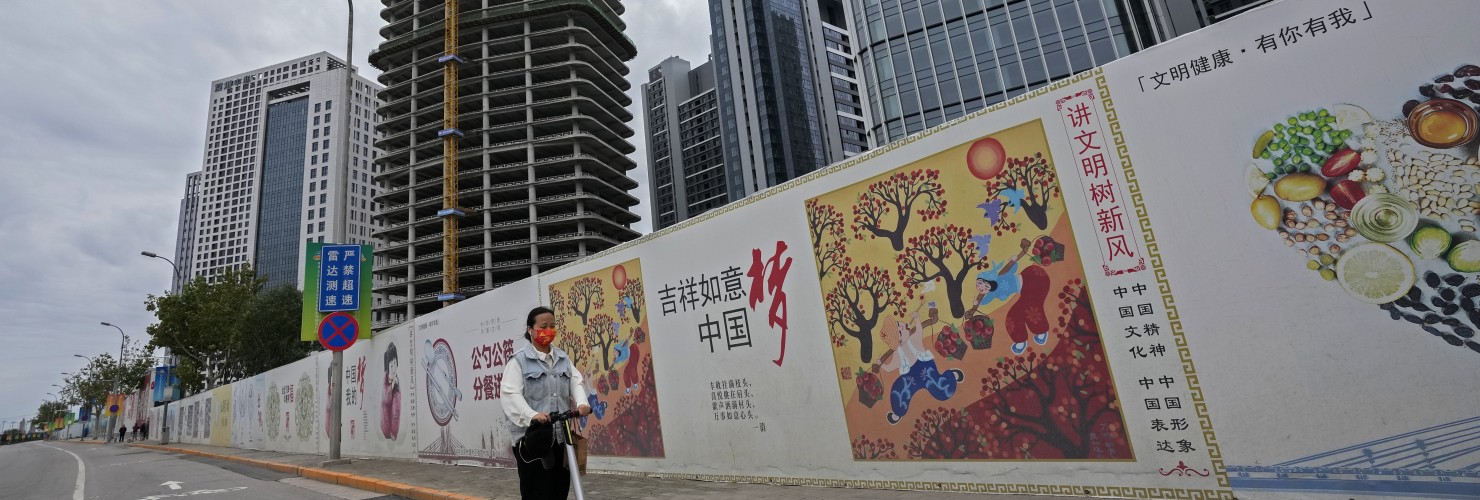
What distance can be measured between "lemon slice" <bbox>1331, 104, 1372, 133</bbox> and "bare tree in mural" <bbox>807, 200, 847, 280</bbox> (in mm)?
3148

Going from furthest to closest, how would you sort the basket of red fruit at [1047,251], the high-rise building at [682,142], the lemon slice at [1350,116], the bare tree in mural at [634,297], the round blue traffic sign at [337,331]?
the high-rise building at [682,142] → the round blue traffic sign at [337,331] → the bare tree in mural at [634,297] → the basket of red fruit at [1047,251] → the lemon slice at [1350,116]

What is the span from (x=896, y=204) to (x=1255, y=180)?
7.36 ft

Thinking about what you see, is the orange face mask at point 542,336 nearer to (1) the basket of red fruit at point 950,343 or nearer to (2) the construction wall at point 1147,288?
A: (2) the construction wall at point 1147,288

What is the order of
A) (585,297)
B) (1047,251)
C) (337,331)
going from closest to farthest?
(1047,251) → (585,297) → (337,331)

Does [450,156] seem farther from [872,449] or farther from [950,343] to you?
[950,343]

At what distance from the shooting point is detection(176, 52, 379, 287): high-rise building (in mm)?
98312

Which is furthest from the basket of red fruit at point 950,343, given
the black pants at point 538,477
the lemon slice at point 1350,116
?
the black pants at point 538,477

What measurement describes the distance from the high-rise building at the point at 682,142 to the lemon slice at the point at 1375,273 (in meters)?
92.2

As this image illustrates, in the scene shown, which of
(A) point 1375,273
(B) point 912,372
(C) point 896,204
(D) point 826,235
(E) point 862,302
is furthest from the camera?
(D) point 826,235

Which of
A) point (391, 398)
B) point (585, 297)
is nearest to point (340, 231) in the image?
point (391, 398)

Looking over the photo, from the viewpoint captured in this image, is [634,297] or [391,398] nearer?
[634,297]

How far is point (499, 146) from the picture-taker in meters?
65.8

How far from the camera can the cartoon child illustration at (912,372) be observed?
4740 millimetres

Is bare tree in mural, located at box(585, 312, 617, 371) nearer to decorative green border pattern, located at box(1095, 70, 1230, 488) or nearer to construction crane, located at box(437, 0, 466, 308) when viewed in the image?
decorative green border pattern, located at box(1095, 70, 1230, 488)
